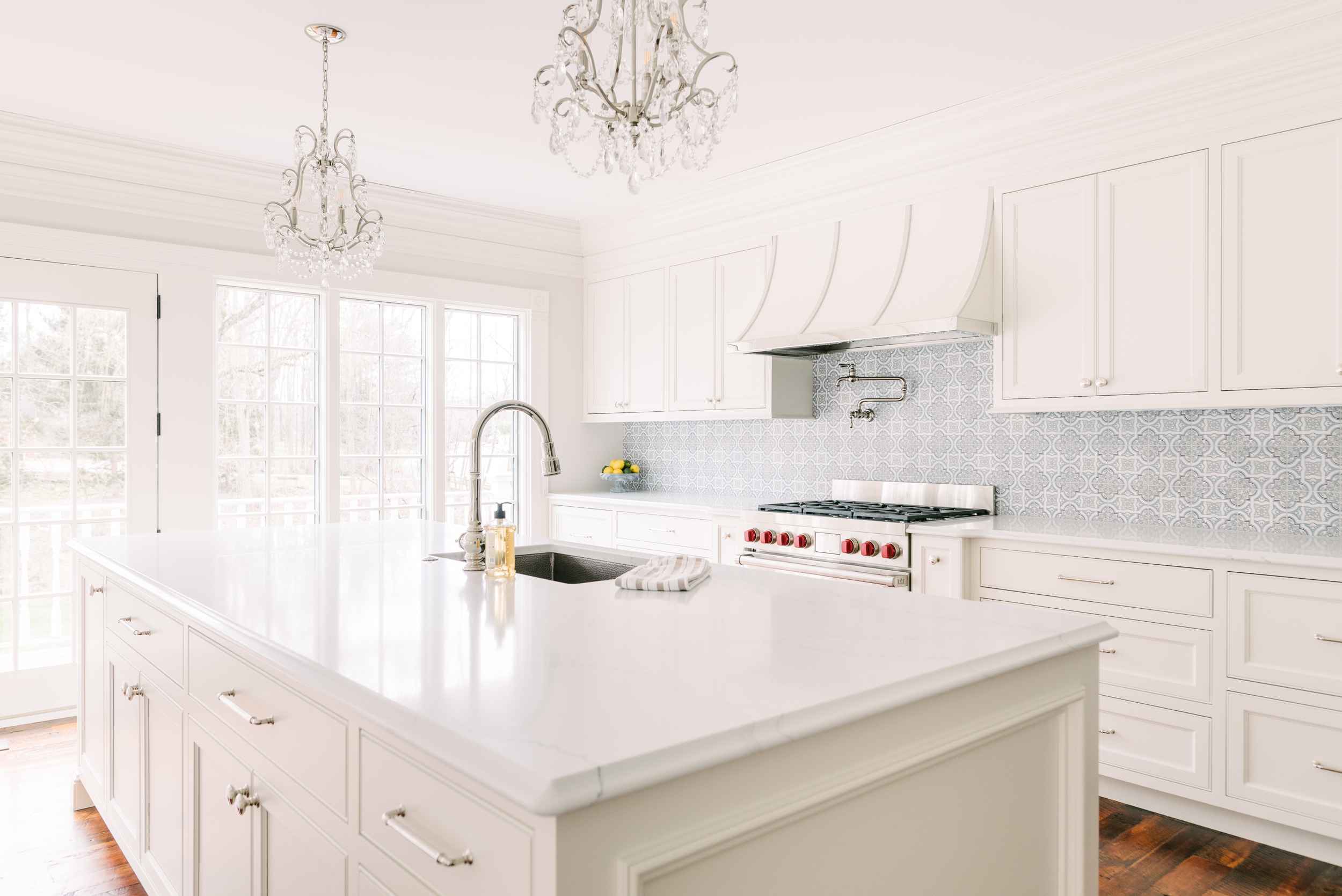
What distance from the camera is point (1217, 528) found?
3123mm

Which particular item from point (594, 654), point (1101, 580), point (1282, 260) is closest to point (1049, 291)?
point (1282, 260)

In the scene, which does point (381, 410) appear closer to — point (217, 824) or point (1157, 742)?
point (217, 824)

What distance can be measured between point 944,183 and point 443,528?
2.51 metres

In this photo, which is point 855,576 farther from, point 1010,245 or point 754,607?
point 754,607

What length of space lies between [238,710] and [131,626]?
3.02 ft

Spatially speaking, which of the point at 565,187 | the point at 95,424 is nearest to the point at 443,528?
the point at 95,424

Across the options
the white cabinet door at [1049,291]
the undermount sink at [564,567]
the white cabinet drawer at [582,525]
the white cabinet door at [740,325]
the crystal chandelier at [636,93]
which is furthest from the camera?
the white cabinet drawer at [582,525]

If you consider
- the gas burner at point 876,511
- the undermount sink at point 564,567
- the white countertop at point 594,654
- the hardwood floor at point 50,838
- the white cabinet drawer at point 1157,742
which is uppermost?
the gas burner at point 876,511

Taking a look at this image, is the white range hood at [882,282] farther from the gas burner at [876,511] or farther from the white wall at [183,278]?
the white wall at [183,278]

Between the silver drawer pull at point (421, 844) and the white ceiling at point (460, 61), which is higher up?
the white ceiling at point (460, 61)

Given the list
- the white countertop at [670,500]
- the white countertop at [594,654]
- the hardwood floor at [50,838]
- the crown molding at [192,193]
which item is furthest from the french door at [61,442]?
the white countertop at [670,500]

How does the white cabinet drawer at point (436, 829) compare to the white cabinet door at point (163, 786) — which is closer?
the white cabinet drawer at point (436, 829)

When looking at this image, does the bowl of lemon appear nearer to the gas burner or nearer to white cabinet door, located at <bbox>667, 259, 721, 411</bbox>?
white cabinet door, located at <bbox>667, 259, 721, 411</bbox>

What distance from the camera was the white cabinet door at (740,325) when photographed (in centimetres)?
443
